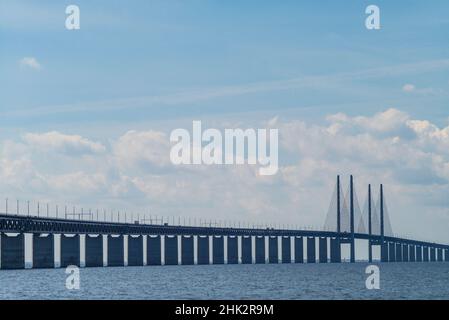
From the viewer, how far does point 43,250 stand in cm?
18425

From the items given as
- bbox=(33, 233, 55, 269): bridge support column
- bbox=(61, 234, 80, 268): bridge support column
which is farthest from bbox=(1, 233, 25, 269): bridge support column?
bbox=(61, 234, 80, 268): bridge support column

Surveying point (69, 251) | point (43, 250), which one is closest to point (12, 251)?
point (43, 250)

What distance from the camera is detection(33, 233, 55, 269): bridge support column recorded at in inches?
7165

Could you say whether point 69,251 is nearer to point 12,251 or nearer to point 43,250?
point 43,250

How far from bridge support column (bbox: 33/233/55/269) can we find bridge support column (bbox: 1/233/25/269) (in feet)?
31.6

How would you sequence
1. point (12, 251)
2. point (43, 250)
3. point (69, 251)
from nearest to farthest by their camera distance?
point (12, 251) < point (43, 250) < point (69, 251)

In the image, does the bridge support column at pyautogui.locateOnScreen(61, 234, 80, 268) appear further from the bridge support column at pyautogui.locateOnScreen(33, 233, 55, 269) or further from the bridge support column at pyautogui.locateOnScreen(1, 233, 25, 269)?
the bridge support column at pyautogui.locateOnScreen(1, 233, 25, 269)

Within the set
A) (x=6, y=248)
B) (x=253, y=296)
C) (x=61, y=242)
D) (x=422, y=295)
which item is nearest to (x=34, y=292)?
(x=253, y=296)

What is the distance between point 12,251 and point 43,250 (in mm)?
13675

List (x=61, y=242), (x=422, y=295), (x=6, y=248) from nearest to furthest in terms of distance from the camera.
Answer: (x=422, y=295)
(x=6, y=248)
(x=61, y=242)

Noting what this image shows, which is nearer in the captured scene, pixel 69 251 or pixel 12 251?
pixel 12 251
